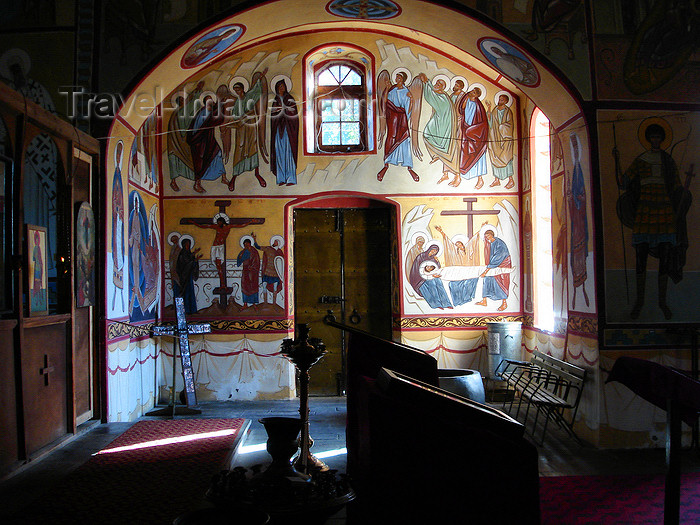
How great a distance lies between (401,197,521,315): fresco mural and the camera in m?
9.44

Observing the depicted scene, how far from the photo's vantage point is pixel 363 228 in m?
9.71

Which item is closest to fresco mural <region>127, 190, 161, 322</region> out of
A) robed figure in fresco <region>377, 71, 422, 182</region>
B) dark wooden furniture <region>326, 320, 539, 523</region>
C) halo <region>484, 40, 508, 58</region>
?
robed figure in fresco <region>377, 71, 422, 182</region>

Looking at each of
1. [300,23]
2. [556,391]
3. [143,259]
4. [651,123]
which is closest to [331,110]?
[300,23]

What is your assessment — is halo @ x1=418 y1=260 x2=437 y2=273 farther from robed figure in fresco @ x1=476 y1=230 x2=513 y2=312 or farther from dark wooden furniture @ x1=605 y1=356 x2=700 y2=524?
dark wooden furniture @ x1=605 y1=356 x2=700 y2=524

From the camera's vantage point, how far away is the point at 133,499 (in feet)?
14.4

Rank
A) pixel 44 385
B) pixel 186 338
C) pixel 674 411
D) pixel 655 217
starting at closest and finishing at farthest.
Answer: pixel 674 411 → pixel 44 385 → pixel 655 217 → pixel 186 338

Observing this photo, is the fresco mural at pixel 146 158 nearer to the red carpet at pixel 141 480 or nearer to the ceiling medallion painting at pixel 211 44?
the ceiling medallion painting at pixel 211 44

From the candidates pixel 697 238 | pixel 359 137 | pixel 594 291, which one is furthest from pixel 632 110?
pixel 359 137

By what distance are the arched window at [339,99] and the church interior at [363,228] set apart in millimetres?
35

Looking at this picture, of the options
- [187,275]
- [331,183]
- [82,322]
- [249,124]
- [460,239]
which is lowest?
[82,322]

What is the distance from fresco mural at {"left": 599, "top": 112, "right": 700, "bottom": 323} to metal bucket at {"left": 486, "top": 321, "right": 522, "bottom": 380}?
274cm

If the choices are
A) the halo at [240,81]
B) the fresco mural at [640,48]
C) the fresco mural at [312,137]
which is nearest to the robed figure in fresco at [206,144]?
the fresco mural at [312,137]

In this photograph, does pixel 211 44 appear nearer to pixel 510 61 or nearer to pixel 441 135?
pixel 510 61

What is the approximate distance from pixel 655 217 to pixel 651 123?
3.30 ft
